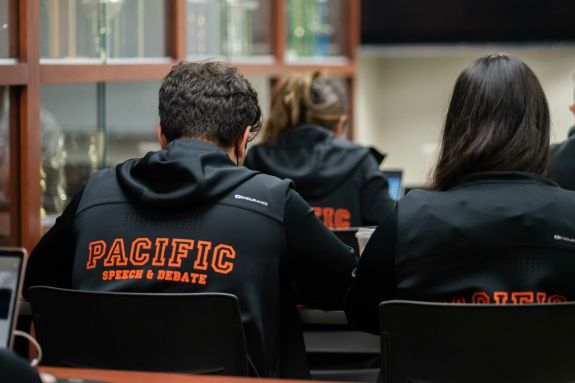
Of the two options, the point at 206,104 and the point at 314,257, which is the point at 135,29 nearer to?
the point at 206,104

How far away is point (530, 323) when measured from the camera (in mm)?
1689

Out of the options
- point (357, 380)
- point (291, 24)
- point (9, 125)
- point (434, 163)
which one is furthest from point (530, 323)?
point (291, 24)

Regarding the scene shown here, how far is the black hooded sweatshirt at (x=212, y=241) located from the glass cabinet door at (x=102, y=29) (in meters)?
1.19

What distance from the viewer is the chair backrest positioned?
5.80 ft

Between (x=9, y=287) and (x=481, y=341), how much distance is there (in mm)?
771

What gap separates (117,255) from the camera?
1.95m

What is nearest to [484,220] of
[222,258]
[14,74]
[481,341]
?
[481,341]

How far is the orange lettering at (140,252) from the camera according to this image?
1919 mm

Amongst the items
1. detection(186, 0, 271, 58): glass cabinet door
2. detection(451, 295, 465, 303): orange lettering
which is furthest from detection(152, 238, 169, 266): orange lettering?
detection(186, 0, 271, 58): glass cabinet door

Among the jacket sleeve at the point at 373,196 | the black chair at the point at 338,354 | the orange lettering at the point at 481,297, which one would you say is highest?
the orange lettering at the point at 481,297

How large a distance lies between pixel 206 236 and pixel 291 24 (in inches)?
144

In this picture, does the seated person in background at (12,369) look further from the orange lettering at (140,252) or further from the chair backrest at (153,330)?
the orange lettering at (140,252)

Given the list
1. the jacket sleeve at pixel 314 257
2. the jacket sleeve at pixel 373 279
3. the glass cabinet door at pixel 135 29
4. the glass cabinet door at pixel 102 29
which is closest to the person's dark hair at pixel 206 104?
the jacket sleeve at pixel 314 257

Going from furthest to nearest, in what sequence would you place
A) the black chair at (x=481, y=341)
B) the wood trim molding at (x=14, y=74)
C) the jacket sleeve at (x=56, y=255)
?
the wood trim molding at (x=14, y=74) < the jacket sleeve at (x=56, y=255) < the black chair at (x=481, y=341)
